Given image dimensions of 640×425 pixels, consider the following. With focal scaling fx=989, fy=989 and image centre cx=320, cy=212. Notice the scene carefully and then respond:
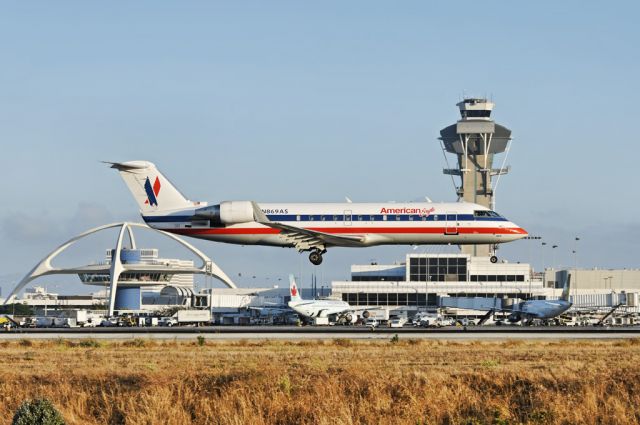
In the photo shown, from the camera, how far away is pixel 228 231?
2736 inches

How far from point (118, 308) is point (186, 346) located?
142 m

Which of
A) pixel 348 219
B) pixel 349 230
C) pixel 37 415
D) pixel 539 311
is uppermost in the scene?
pixel 348 219

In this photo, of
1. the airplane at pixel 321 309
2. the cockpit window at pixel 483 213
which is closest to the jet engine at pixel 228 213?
the cockpit window at pixel 483 213

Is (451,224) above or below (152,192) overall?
below

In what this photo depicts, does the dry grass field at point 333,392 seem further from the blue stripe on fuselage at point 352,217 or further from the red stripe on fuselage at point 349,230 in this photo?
the blue stripe on fuselage at point 352,217

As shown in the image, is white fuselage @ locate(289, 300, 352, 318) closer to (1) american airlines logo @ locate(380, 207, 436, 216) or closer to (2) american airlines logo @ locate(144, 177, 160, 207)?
(2) american airlines logo @ locate(144, 177, 160, 207)

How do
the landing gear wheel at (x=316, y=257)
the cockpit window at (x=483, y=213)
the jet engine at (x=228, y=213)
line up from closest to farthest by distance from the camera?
the jet engine at (x=228, y=213), the landing gear wheel at (x=316, y=257), the cockpit window at (x=483, y=213)

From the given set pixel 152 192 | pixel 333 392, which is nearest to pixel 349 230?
pixel 152 192

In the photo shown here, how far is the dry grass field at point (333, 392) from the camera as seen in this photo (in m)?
28.7

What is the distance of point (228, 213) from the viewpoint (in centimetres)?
6800

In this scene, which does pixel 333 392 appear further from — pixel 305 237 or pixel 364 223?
pixel 364 223

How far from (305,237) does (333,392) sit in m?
37.5

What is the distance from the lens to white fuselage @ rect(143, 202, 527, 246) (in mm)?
68375

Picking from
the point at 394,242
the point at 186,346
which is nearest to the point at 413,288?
the point at 394,242
